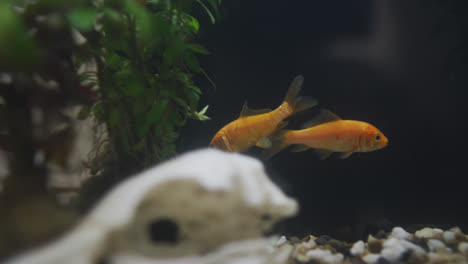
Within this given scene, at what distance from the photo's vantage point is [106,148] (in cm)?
259

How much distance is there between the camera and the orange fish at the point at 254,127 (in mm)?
2705

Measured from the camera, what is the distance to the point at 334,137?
2.64 m

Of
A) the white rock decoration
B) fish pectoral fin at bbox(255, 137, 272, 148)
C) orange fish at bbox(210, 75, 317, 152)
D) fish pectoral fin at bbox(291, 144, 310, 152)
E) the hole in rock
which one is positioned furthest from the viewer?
fish pectoral fin at bbox(291, 144, 310, 152)

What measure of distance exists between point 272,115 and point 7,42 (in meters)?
2.05

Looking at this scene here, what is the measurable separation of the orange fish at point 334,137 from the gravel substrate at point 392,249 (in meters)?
0.85

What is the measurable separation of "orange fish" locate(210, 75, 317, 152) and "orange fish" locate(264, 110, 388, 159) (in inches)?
6.4

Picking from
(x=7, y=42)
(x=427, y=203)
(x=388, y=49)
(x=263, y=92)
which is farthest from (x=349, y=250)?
(x=7, y=42)

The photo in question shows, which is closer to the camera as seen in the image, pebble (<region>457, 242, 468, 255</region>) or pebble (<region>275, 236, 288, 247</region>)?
pebble (<region>457, 242, 468, 255</region>)

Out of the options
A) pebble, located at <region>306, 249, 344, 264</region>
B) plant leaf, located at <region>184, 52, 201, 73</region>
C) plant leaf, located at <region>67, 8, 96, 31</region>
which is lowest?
pebble, located at <region>306, 249, 344, 264</region>

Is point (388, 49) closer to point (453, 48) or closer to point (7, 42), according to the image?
point (453, 48)

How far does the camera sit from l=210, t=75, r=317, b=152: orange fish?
106 inches

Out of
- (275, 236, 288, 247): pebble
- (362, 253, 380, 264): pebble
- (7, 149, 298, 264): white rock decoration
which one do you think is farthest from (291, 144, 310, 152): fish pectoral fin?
(7, 149, 298, 264): white rock decoration

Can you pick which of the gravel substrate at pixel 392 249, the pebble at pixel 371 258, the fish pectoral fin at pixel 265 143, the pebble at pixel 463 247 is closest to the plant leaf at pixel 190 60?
the fish pectoral fin at pixel 265 143

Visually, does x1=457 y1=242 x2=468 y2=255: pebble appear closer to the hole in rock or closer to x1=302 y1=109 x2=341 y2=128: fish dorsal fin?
x1=302 y1=109 x2=341 y2=128: fish dorsal fin
